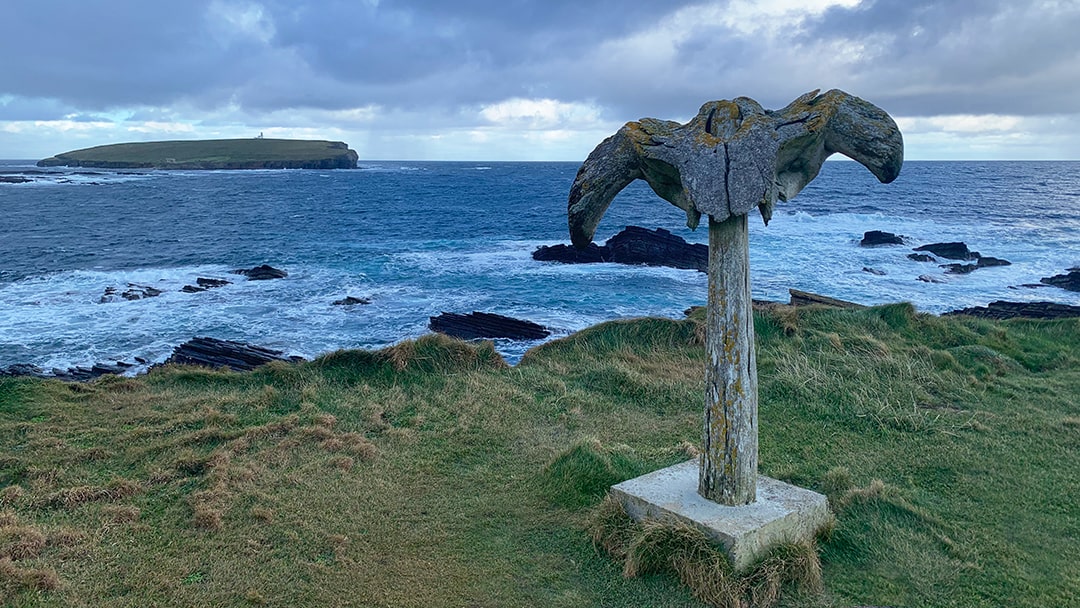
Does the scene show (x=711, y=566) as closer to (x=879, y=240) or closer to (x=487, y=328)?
(x=487, y=328)

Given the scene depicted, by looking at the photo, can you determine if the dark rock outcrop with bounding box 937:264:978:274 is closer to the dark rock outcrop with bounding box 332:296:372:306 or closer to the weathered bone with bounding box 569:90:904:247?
the dark rock outcrop with bounding box 332:296:372:306

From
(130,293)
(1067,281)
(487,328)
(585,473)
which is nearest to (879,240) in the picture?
(1067,281)

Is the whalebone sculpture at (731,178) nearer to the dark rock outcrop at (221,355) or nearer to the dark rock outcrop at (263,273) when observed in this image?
the dark rock outcrop at (221,355)

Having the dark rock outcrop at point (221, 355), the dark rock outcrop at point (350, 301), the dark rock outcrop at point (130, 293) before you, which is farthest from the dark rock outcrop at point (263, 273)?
the dark rock outcrop at point (221, 355)

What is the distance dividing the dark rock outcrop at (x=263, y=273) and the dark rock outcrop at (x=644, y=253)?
1391 cm

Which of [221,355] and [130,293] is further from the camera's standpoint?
[130,293]

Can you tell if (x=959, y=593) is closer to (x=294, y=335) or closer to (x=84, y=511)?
(x=84, y=511)

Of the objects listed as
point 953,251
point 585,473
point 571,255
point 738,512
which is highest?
point 738,512

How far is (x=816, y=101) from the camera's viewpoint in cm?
650

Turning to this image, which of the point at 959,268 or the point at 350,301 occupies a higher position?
the point at 959,268

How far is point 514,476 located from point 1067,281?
33.9m

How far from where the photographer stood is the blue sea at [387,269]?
25.4 m

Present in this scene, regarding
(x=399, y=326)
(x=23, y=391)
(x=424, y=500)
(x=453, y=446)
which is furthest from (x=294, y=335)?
(x=424, y=500)

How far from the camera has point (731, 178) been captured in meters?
6.16
